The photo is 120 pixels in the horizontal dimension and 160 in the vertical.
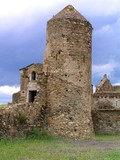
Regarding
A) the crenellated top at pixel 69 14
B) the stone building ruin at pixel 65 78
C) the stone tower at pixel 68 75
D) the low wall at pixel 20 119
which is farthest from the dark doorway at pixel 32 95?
the crenellated top at pixel 69 14

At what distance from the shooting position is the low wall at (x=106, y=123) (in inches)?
1510

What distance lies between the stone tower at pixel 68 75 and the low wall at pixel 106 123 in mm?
5248

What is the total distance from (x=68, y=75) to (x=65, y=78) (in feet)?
1.08

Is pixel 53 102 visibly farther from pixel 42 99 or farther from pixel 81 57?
pixel 81 57

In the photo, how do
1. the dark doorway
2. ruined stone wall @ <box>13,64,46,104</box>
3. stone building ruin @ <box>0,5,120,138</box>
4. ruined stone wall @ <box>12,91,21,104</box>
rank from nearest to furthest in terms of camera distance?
stone building ruin @ <box>0,5,120,138</box>, ruined stone wall @ <box>13,64,46,104</box>, the dark doorway, ruined stone wall @ <box>12,91,21,104</box>

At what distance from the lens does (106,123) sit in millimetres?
38594

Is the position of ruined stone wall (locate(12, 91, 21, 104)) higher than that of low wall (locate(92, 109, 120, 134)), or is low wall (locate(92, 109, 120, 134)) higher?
ruined stone wall (locate(12, 91, 21, 104))

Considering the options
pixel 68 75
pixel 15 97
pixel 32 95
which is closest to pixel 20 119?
pixel 32 95

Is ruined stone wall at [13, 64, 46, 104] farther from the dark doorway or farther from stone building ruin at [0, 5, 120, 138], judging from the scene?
the dark doorway

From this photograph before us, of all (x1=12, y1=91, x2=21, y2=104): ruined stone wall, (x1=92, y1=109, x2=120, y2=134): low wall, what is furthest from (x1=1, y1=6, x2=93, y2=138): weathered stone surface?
(x1=92, y1=109, x2=120, y2=134): low wall

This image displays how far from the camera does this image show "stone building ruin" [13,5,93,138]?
3203cm

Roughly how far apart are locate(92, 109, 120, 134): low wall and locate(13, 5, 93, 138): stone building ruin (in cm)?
529

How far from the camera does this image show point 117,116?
39.1 metres

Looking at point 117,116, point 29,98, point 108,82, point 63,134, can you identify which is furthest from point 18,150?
point 108,82
